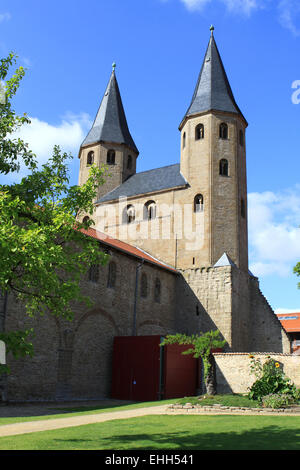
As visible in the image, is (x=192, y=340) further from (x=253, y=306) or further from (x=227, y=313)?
(x=253, y=306)

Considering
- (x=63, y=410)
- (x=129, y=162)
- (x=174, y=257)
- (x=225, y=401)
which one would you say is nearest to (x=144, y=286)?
(x=174, y=257)

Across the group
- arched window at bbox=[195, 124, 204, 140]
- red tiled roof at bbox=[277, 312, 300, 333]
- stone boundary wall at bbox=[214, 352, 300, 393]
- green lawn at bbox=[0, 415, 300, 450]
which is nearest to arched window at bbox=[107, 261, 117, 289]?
stone boundary wall at bbox=[214, 352, 300, 393]

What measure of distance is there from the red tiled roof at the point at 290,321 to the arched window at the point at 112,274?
27044 mm

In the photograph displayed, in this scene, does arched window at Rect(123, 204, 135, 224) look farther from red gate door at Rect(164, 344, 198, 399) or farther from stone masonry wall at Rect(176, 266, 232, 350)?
red gate door at Rect(164, 344, 198, 399)

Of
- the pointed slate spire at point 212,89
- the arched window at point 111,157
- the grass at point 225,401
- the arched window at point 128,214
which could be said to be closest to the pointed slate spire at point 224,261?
the arched window at point 128,214

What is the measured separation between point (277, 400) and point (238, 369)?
22.1 ft

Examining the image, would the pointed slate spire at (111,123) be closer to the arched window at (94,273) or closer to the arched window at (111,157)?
the arched window at (111,157)

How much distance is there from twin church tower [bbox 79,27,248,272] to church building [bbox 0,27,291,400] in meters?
0.08

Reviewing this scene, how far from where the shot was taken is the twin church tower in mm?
31906

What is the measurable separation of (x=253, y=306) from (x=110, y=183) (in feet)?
56.1

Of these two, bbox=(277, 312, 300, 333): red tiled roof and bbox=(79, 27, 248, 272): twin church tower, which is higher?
bbox=(79, 27, 248, 272): twin church tower

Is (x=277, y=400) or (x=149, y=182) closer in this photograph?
(x=277, y=400)

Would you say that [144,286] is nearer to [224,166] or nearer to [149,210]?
[149,210]

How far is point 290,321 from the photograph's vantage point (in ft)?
161
